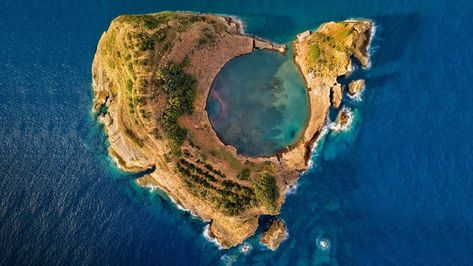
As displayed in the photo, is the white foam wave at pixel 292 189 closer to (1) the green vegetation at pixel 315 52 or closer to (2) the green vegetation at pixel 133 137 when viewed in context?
(1) the green vegetation at pixel 315 52

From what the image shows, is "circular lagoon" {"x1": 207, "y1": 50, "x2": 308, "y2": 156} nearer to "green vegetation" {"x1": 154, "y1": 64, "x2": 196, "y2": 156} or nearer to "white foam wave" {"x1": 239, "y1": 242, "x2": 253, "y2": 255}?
"green vegetation" {"x1": 154, "y1": 64, "x2": 196, "y2": 156}

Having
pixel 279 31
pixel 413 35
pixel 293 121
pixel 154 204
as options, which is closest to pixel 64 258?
pixel 154 204

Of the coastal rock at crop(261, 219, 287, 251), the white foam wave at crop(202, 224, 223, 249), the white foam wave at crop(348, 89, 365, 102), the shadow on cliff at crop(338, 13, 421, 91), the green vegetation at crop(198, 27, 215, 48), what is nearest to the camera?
the shadow on cliff at crop(338, 13, 421, 91)

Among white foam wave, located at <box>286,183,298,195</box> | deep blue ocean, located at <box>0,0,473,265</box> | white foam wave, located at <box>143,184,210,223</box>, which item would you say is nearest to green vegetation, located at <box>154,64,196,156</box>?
white foam wave, located at <box>143,184,210,223</box>

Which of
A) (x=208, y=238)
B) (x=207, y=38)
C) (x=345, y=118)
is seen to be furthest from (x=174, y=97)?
(x=345, y=118)

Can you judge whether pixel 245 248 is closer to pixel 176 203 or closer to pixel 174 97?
pixel 176 203

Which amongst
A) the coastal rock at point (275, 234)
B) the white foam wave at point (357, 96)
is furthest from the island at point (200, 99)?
the coastal rock at point (275, 234)
